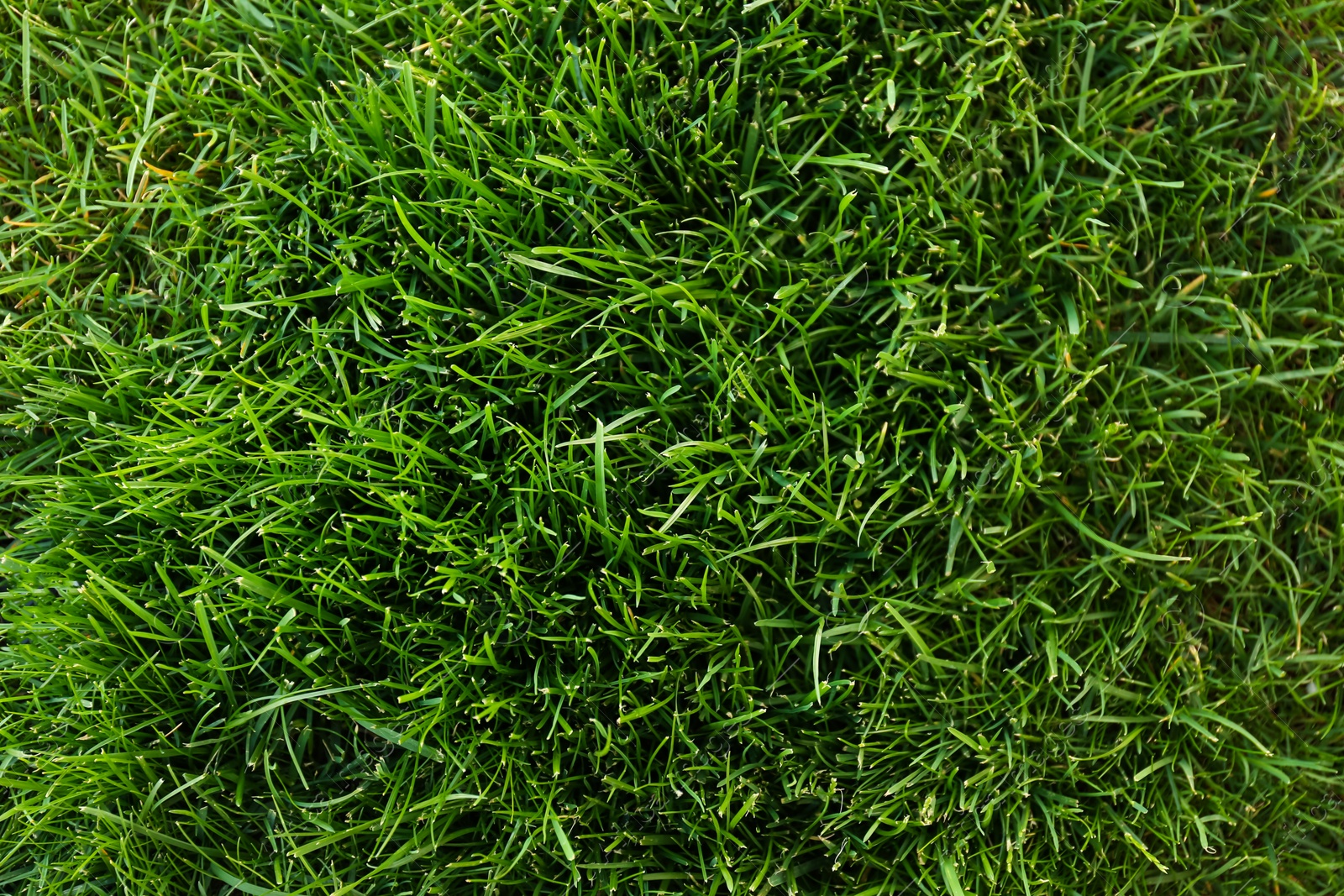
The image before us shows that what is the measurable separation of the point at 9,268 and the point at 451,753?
158 cm

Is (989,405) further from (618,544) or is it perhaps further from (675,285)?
(618,544)

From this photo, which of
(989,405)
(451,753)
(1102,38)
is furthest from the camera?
(1102,38)

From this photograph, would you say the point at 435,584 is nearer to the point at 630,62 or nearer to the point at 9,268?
the point at 630,62

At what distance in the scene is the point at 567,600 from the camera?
70.2 inches

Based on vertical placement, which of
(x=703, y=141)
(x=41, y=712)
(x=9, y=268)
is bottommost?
(x=41, y=712)

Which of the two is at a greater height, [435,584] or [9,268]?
[9,268]

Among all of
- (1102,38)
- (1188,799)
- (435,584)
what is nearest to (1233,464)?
(1188,799)

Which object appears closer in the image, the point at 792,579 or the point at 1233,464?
the point at 792,579

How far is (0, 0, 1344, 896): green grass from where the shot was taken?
174 centimetres

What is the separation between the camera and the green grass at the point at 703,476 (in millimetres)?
1744

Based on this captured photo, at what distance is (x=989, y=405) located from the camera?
1.82 metres

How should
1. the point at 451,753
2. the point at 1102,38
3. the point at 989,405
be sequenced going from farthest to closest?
the point at 1102,38
the point at 989,405
the point at 451,753

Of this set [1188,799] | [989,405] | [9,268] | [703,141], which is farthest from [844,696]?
[9,268]

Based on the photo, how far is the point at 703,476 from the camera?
5.70ft
